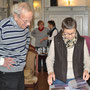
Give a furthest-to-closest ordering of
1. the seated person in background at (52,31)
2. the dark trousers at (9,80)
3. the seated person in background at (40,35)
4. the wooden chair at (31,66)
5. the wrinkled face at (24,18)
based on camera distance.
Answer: the seated person in background at (40,35), the seated person in background at (52,31), the wooden chair at (31,66), the dark trousers at (9,80), the wrinkled face at (24,18)

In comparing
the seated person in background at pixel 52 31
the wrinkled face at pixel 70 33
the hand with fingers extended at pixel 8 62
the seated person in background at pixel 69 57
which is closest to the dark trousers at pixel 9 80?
the hand with fingers extended at pixel 8 62

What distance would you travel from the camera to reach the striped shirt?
82.3 inches

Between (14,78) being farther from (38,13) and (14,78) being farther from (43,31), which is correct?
(38,13)

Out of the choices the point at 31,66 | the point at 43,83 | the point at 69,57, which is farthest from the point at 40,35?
the point at 69,57

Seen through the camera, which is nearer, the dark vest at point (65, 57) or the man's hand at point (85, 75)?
the man's hand at point (85, 75)

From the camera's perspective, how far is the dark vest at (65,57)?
2207 millimetres

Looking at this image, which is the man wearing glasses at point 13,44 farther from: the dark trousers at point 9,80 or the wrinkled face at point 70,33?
the wrinkled face at point 70,33

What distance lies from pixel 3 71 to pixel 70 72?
0.68m

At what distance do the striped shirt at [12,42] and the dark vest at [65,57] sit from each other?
0.36m

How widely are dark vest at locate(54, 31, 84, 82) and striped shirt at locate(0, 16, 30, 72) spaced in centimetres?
36

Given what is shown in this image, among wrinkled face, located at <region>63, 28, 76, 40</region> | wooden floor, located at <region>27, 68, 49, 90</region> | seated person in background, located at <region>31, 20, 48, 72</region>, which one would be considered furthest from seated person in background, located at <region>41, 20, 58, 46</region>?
wrinkled face, located at <region>63, 28, 76, 40</region>

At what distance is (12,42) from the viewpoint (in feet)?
6.97

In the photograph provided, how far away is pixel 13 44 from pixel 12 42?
23mm

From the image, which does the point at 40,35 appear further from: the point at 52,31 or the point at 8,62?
the point at 8,62
